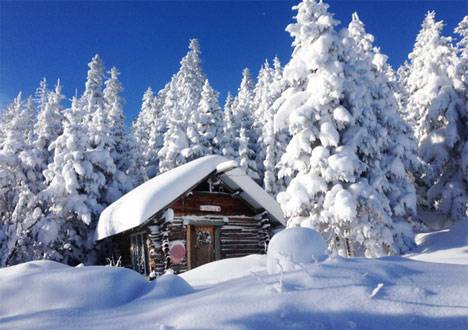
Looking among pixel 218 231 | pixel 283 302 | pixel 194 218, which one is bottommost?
pixel 283 302

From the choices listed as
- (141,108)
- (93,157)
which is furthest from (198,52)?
(93,157)

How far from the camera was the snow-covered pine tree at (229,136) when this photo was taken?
1270 inches

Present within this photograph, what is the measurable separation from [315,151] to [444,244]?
648 centimetres

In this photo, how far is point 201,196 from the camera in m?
18.9

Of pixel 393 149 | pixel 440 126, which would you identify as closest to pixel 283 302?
pixel 393 149

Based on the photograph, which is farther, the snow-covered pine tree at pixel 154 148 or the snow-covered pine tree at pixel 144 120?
the snow-covered pine tree at pixel 144 120

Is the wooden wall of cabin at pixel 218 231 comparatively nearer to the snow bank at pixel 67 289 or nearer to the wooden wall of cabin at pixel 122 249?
the wooden wall of cabin at pixel 122 249

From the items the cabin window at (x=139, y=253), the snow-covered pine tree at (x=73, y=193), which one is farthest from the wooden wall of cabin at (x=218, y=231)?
the snow-covered pine tree at (x=73, y=193)

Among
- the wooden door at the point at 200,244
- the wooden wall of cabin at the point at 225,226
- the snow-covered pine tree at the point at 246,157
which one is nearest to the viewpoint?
the wooden wall of cabin at the point at 225,226

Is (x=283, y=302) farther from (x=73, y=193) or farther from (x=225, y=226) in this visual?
(x=73, y=193)

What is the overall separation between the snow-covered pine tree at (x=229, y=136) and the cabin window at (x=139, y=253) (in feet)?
41.8

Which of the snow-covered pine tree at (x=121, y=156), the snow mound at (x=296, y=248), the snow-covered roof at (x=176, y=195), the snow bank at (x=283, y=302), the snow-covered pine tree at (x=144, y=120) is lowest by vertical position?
the snow bank at (x=283, y=302)

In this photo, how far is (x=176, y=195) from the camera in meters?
16.5

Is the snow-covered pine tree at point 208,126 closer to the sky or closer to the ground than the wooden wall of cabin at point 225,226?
closer to the sky
